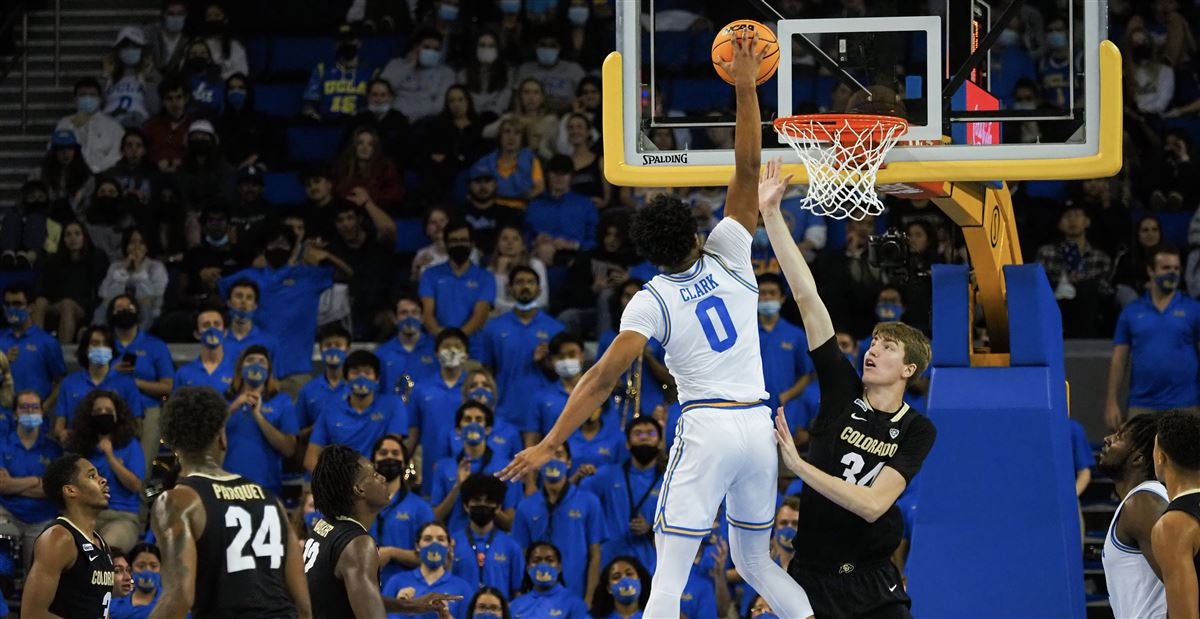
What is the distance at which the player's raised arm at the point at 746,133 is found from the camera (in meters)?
7.23

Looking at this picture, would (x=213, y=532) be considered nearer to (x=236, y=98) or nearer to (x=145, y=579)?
(x=145, y=579)

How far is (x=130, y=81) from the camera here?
16.6m

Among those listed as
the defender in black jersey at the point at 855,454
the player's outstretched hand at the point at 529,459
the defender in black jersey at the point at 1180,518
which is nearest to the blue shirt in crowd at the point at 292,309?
the player's outstretched hand at the point at 529,459

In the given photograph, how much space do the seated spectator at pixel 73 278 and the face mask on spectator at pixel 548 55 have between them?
4.20 m

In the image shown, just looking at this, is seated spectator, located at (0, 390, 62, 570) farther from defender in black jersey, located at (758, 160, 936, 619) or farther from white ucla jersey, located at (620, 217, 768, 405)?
defender in black jersey, located at (758, 160, 936, 619)

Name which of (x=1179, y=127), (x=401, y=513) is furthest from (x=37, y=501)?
(x=1179, y=127)

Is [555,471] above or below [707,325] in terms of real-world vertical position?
below

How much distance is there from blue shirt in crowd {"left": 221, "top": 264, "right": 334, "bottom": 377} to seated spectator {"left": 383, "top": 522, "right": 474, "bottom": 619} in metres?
3.01

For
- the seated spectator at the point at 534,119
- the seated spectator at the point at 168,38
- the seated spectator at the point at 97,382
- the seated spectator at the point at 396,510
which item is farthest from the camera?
the seated spectator at the point at 168,38

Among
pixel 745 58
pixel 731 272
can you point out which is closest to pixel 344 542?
pixel 731 272

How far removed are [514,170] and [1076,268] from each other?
15.2ft

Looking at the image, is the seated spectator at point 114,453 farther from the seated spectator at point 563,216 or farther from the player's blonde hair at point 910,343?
the player's blonde hair at point 910,343

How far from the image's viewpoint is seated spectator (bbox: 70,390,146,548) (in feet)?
40.9

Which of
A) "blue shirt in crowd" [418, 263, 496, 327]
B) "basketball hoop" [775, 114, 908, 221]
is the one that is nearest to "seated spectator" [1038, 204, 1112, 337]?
"blue shirt in crowd" [418, 263, 496, 327]
